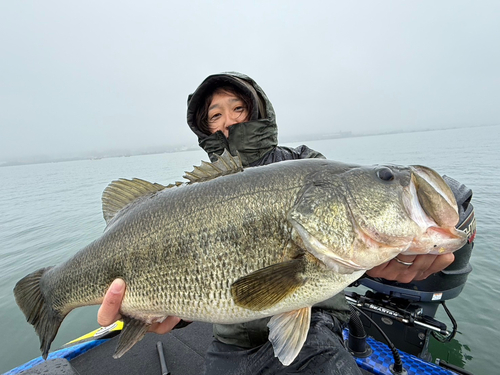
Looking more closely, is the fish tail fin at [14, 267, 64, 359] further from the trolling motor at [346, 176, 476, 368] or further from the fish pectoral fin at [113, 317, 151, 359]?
the trolling motor at [346, 176, 476, 368]

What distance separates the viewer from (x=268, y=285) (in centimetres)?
162

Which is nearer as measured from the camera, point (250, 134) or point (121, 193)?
point (121, 193)

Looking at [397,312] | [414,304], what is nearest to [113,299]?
[397,312]

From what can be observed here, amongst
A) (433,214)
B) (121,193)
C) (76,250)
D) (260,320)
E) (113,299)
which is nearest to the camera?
(433,214)

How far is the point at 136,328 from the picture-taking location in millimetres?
2123

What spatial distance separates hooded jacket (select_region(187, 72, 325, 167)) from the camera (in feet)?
10.2

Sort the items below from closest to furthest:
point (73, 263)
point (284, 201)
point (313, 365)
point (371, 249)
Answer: point (371, 249) < point (284, 201) < point (313, 365) < point (73, 263)

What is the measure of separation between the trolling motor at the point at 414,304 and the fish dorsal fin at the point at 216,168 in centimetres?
194

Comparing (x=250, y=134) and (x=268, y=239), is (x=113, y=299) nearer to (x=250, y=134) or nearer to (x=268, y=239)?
(x=268, y=239)

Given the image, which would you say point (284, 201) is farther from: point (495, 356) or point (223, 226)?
point (495, 356)

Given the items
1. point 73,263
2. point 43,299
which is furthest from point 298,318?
point 43,299

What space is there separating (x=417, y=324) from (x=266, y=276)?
244cm

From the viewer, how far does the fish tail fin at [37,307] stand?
232 cm

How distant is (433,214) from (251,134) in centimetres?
205
